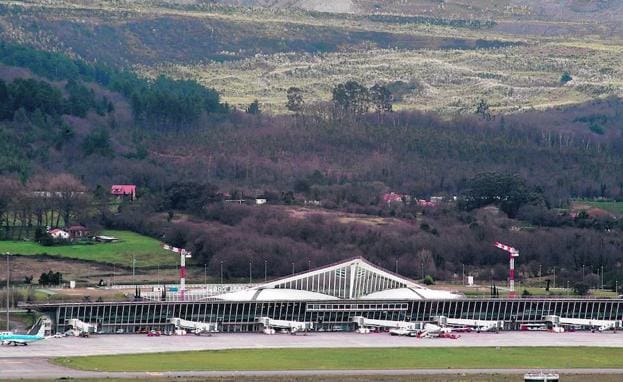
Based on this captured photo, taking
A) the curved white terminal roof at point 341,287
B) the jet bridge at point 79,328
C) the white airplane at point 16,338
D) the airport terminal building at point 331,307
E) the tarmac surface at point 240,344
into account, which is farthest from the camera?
the curved white terminal roof at point 341,287

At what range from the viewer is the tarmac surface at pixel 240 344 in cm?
14575

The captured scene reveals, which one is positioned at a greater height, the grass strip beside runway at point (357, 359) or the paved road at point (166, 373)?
the paved road at point (166, 373)

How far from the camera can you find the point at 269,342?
166 meters

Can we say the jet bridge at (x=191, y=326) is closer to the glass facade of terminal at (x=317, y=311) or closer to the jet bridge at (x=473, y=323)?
the glass facade of terminal at (x=317, y=311)

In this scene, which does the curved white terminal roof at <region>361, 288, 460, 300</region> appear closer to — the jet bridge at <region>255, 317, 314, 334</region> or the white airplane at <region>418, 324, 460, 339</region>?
the white airplane at <region>418, 324, 460, 339</region>

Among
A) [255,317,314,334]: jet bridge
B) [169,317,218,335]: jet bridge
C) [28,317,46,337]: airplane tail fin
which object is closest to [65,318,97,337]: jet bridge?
[28,317,46,337]: airplane tail fin

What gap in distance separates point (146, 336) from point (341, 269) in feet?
60.5

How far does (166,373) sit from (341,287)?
37.9 metres

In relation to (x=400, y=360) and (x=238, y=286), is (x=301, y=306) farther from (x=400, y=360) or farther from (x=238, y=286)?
(x=400, y=360)

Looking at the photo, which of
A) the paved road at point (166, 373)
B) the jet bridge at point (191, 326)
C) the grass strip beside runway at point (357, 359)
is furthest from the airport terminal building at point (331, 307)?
the paved road at point (166, 373)

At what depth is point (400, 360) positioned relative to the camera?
15575cm

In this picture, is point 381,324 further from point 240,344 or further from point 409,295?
point 240,344

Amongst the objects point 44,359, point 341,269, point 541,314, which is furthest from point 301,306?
point 44,359

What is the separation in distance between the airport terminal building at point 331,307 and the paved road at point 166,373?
20.5 metres
